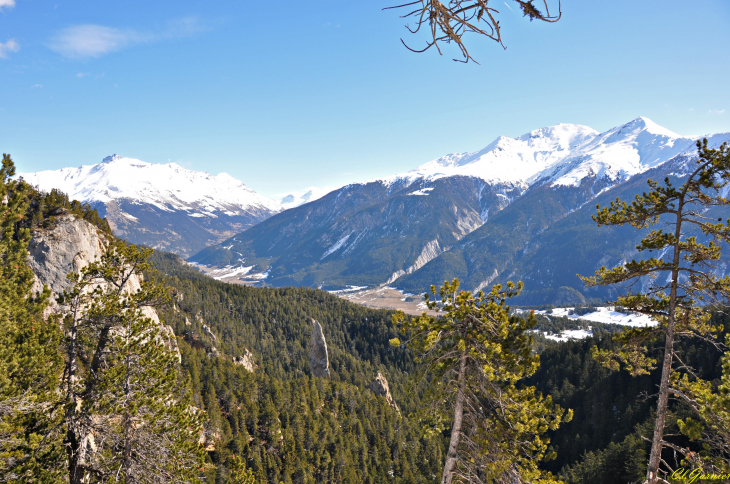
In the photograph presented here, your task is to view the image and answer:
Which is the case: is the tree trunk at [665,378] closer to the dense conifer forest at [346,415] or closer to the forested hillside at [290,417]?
the dense conifer forest at [346,415]

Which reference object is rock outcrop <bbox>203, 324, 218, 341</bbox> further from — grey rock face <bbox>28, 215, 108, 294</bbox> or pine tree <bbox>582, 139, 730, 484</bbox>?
pine tree <bbox>582, 139, 730, 484</bbox>

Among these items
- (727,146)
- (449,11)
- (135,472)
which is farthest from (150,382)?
(727,146)

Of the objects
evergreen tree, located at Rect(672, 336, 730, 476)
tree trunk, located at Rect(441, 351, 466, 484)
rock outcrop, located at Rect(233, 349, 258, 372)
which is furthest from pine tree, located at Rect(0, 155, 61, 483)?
rock outcrop, located at Rect(233, 349, 258, 372)

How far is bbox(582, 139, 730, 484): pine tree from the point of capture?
12.7 metres

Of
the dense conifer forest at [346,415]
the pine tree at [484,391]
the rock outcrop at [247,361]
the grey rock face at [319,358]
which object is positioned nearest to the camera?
the pine tree at [484,391]

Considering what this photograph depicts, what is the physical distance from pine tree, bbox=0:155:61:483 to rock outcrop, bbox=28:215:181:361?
19977mm

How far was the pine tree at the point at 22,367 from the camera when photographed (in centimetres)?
1411

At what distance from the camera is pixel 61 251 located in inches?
1556

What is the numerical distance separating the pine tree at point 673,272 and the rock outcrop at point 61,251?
37.3m

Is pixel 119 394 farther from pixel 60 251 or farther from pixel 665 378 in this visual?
pixel 60 251

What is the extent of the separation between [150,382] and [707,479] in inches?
837

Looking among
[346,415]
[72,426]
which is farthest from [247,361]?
[72,426]

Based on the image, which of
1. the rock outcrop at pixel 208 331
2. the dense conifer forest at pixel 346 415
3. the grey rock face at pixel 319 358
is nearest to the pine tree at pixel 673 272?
the dense conifer forest at pixel 346 415

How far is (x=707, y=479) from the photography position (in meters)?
9.78
